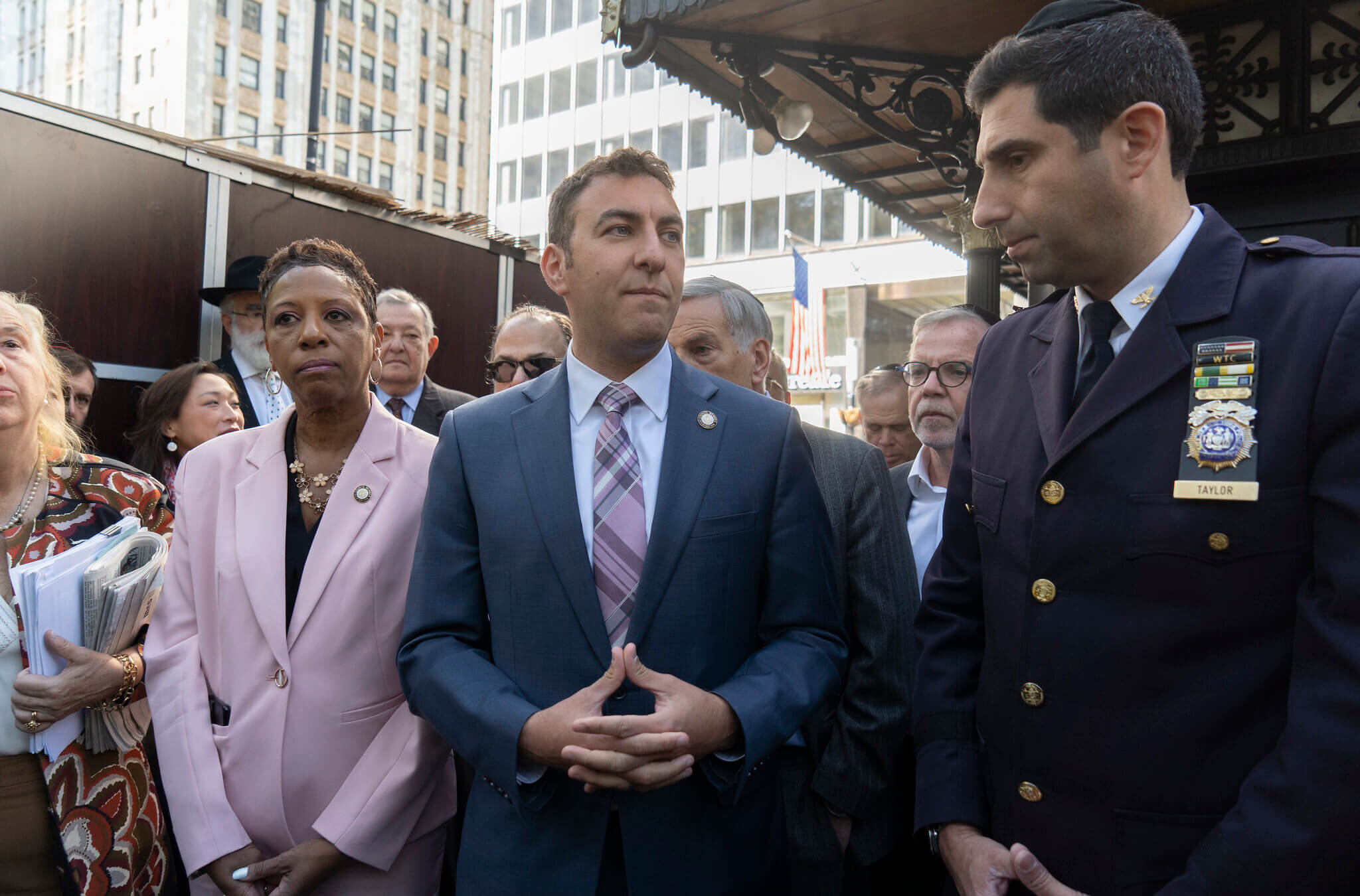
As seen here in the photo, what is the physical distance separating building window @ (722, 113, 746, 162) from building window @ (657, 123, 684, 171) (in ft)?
5.77

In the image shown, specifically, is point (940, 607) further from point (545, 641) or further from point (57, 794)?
point (57, 794)

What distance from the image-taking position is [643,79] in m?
31.3

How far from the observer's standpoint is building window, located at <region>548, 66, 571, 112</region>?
3438 cm

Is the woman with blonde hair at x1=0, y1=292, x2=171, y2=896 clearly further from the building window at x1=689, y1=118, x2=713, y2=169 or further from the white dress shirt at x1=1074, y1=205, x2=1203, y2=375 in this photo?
the building window at x1=689, y1=118, x2=713, y2=169

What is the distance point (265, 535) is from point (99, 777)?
0.81 meters

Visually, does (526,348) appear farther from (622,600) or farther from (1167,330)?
(1167,330)

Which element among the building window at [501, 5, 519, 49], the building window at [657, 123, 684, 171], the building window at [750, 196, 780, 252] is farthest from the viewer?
the building window at [501, 5, 519, 49]

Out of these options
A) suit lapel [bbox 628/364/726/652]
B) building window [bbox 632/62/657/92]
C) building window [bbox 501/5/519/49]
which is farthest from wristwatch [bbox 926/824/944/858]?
building window [bbox 501/5/519/49]

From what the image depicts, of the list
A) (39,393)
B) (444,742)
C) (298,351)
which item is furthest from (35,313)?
(444,742)

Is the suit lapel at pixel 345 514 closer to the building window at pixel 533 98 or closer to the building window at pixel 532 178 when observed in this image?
the building window at pixel 532 178

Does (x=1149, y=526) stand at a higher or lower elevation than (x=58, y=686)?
higher

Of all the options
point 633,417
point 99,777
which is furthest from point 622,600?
point 99,777

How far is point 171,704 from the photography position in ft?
7.21

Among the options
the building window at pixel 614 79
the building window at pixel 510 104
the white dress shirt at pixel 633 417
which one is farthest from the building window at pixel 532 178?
the white dress shirt at pixel 633 417
